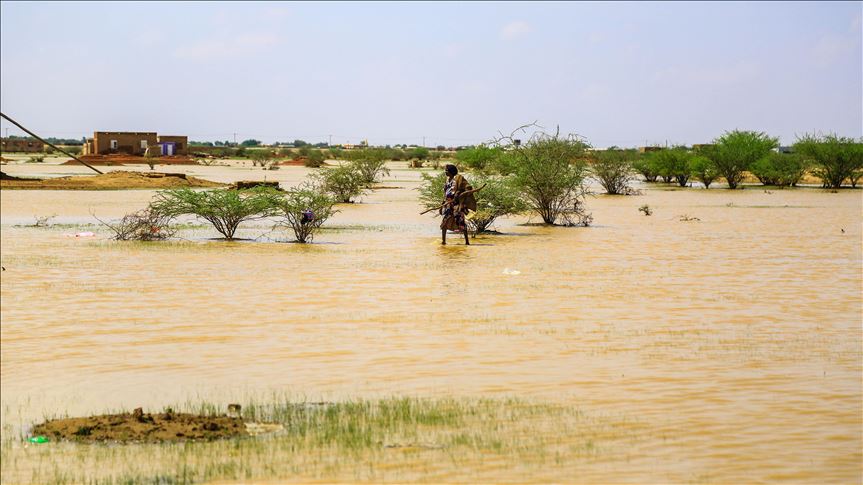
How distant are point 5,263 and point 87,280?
2327 millimetres

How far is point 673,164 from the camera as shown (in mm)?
60094

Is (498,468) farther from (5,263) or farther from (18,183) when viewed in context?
(18,183)

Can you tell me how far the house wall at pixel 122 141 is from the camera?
75250mm

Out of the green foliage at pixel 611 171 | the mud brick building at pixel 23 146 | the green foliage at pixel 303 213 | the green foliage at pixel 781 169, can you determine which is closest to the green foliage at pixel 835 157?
the green foliage at pixel 781 169

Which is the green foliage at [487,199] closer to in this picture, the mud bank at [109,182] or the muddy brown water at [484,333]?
the muddy brown water at [484,333]

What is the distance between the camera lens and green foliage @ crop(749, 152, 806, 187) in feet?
187

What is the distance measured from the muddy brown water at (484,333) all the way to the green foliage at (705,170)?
109 feet

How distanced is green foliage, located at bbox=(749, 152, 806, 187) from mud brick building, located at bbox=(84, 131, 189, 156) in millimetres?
39010

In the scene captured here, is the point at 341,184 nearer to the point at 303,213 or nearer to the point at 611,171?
the point at 303,213

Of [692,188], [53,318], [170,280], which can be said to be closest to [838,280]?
[170,280]

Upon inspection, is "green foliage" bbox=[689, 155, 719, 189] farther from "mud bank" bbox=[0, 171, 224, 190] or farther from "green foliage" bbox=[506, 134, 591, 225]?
"green foliage" bbox=[506, 134, 591, 225]

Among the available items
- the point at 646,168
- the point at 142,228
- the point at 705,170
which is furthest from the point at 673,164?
the point at 142,228

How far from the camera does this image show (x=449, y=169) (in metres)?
21.9

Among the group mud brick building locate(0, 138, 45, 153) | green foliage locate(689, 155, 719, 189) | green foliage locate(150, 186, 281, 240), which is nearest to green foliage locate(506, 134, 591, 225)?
green foliage locate(150, 186, 281, 240)
